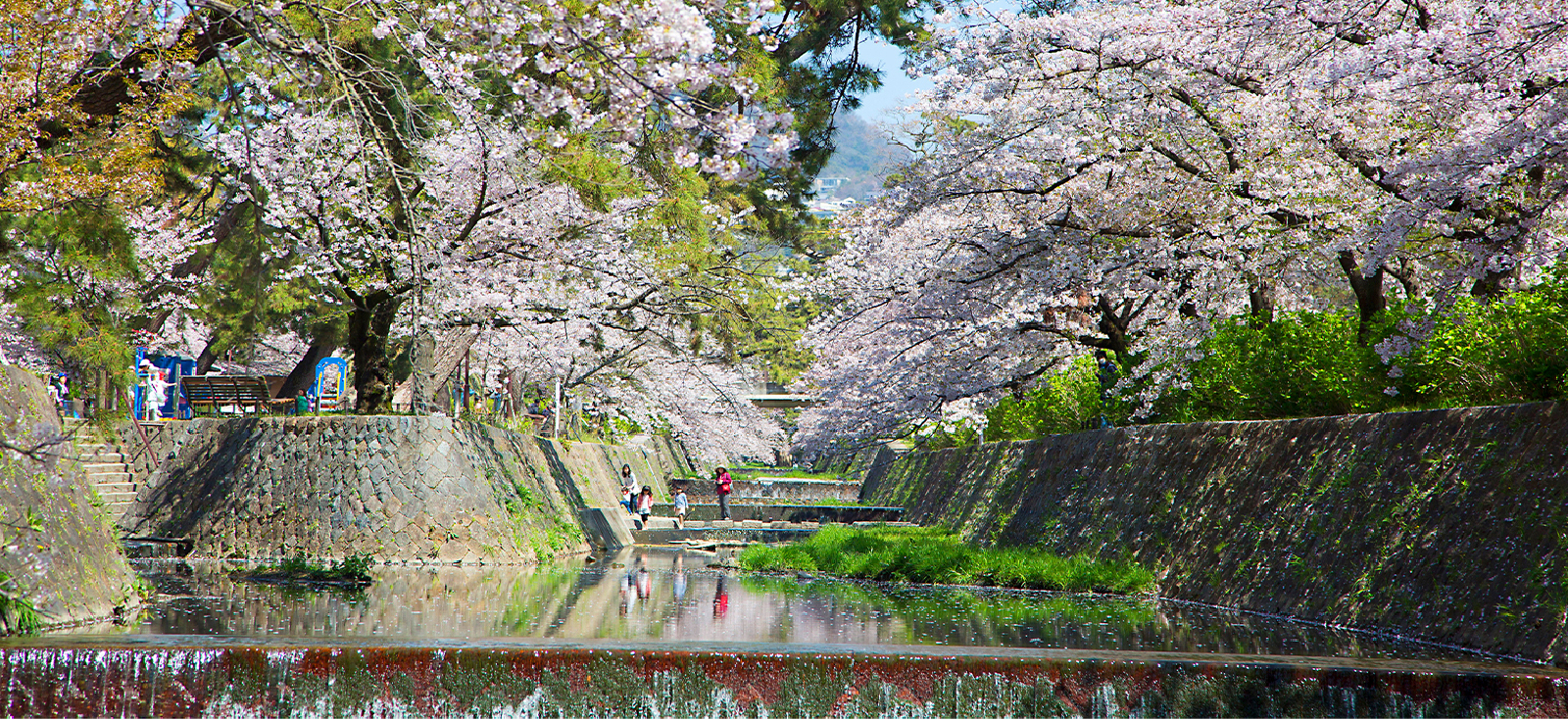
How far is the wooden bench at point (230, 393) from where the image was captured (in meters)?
21.5

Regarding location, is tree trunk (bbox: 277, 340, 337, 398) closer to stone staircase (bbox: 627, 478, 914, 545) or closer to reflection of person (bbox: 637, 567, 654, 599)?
stone staircase (bbox: 627, 478, 914, 545)

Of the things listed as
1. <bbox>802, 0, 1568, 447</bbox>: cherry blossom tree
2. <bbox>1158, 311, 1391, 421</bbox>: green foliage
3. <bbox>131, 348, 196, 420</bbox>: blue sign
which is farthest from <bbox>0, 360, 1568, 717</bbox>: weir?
<bbox>131, 348, 196, 420</bbox>: blue sign

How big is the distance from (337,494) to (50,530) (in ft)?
25.0

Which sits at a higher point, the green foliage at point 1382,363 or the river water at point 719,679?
the green foliage at point 1382,363

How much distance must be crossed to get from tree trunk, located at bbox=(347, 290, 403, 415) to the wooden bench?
5388 millimetres

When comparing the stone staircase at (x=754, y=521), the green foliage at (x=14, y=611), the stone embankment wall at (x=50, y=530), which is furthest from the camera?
the stone staircase at (x=754, y=521)

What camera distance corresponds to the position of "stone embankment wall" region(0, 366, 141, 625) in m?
7.81

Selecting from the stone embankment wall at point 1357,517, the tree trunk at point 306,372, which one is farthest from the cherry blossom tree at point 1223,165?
the tree trunk at point 306,372

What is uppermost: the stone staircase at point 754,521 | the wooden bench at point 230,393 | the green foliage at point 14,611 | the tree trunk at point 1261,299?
the wooden bench at point 230,393

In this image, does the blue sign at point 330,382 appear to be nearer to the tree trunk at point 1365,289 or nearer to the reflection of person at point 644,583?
the reflection of person at point 644,583

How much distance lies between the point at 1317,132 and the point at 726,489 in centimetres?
1886

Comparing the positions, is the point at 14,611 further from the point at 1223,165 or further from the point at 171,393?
the point at 171,393

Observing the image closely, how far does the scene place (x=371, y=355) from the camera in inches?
672

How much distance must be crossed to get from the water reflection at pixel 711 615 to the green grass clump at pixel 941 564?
443mm
